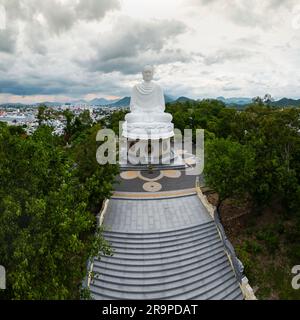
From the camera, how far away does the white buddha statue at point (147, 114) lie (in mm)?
20625

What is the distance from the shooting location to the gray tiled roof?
10766 mm

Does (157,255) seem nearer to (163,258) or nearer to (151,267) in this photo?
(163,258)

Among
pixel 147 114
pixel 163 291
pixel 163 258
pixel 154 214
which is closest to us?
pixel 163 291

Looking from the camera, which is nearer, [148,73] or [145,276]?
[145,276]

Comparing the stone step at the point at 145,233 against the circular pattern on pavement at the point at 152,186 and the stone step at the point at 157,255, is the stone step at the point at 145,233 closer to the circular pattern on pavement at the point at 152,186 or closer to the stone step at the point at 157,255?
the stone step at the point at 157,255

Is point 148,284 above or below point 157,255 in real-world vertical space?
below

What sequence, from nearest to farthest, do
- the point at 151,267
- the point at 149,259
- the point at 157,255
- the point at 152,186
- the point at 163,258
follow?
the point at 151,267 < the point at 149,259 < the point at 163,258 < the point at 157,255 < the point at 152,186

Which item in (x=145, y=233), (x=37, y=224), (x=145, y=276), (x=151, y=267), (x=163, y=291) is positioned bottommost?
(x=163, y=291)

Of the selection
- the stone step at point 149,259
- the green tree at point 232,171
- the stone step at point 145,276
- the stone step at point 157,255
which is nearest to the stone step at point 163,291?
the stone step at point 145,276

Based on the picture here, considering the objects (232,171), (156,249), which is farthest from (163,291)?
(232,171)

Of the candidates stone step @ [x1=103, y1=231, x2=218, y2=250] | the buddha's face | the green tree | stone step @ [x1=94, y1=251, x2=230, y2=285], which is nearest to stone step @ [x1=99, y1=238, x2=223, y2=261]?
stone step @ [x1=103, y1=231, x2=218, y2=250]

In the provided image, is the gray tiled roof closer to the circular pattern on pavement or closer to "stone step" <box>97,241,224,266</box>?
"stone step" <box>97,241,224,266</box>

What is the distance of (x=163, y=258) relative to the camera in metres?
11.9
